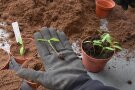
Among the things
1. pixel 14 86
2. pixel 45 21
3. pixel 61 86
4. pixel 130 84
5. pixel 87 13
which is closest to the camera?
pixel 61 86

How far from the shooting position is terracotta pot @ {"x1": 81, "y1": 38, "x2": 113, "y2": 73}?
212cm

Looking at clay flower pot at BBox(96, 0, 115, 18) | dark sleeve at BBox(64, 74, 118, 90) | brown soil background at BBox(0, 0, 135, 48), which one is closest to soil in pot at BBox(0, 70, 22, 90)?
dark sleeve at BBox(64, 74, 118, 90)

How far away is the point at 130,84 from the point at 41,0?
3.92ft

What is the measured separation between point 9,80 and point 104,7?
1.34m

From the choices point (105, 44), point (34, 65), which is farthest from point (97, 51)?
point (34, 65)

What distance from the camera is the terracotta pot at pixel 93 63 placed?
2119 mm

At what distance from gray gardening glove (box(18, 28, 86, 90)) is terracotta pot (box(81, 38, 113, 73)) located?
1.16ft

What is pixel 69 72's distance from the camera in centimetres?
160

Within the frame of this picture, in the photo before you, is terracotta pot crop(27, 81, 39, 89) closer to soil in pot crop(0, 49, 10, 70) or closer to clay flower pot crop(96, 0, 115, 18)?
soil in pot crop(0, 49, 10, 70)

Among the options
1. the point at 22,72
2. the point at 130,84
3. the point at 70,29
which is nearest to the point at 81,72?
the point at 22,72

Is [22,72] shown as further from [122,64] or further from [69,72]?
[122,64]

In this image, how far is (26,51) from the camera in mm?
2113

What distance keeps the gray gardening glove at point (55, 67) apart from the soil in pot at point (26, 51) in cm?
26

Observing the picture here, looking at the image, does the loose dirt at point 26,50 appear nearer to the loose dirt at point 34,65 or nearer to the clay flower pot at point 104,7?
the loose dirt at point 34,65
